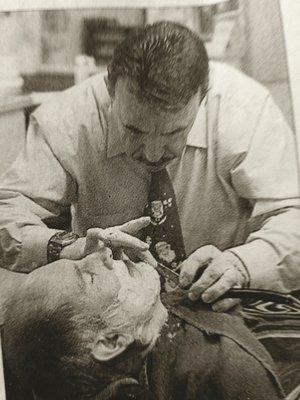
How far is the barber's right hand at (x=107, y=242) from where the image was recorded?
58 centimetres

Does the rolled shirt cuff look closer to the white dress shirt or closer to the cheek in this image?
the white dress shirt

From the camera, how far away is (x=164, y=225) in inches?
23.3

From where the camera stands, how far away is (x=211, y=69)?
0.60 metres

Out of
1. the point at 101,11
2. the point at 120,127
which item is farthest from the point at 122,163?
the point at 101,11

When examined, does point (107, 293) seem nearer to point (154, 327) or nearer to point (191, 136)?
point (154, 327)

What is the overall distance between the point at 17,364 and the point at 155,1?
1.19 ft

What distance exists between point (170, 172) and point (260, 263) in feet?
0.39

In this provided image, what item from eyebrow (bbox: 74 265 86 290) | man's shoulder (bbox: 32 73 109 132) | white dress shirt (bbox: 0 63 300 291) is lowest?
eyebrow (bbox: 74 265 86 290)

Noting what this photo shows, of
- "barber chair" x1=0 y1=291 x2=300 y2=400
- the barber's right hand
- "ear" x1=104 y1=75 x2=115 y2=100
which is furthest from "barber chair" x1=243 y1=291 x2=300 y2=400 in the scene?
"ear" x1=104 y1=75 x2=115 y2=100

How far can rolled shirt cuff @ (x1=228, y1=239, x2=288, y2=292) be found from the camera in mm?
592

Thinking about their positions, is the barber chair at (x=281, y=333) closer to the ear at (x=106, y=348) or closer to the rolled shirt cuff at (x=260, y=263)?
the rolled shirt cuff at (x=260, y=263)

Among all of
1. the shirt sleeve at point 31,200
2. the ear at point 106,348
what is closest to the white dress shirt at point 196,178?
the shirt sleeve at point 31,200

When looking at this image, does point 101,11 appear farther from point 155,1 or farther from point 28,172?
point 28,172

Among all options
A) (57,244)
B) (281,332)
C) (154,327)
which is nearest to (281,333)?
(281,332)
